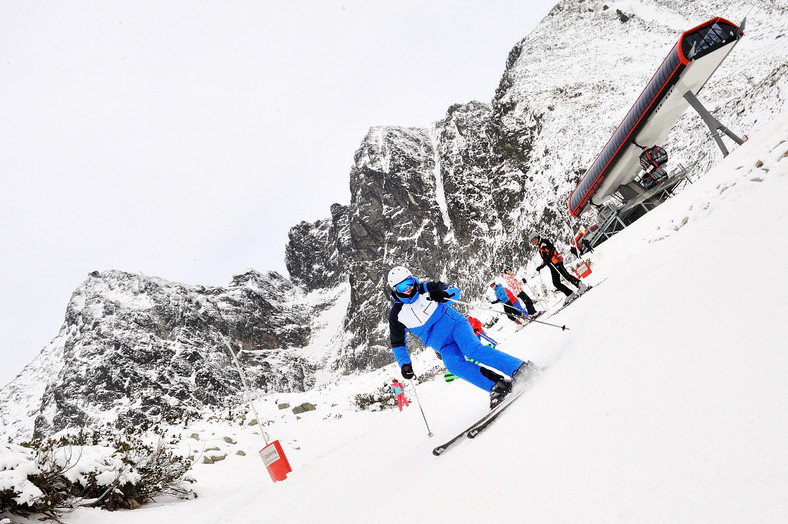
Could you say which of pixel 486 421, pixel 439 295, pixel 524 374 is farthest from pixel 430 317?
pixel 486 421

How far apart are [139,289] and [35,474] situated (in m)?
87.4

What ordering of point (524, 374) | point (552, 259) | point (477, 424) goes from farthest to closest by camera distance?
point (552, 259) < point (524, 374) < point (477, 424)

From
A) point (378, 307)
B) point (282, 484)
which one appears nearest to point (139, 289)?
point (378, 307)

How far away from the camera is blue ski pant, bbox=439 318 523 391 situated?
3662mm

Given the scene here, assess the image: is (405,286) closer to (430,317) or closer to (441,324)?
(430,317)

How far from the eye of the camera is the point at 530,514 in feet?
4.59

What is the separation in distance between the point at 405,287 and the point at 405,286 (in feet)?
0.03

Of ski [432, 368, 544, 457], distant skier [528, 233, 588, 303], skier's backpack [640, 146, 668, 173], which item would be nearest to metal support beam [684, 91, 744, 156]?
skier's backpack [640, 146, 668, 173]

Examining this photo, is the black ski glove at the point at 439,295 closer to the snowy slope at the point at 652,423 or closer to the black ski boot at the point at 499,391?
the black ski boot at the point at 499,391

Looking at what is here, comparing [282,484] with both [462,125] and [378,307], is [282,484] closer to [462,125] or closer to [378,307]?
[462,125]

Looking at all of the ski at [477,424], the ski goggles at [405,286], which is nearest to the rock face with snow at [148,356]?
the ski goggles at [405,286]

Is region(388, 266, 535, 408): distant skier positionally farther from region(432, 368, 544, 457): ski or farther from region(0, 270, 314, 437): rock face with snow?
region(0, 270, 314, 437): rock face with snow

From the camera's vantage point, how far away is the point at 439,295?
4133 mm

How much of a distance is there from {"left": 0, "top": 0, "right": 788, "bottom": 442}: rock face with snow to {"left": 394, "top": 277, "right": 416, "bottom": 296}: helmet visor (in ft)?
33.5
